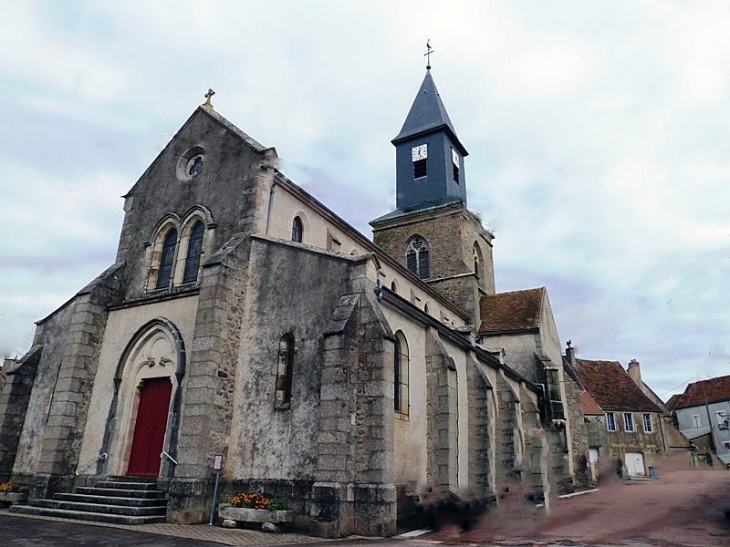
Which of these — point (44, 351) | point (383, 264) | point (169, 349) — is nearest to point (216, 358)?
point (169, 349)

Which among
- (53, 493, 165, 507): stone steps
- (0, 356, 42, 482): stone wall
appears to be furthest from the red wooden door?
(0, 356, 42, 482): stone wall

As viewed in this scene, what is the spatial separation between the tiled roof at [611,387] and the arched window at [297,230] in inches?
1194

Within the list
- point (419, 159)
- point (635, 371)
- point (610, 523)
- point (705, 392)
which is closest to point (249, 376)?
point (610, 523)

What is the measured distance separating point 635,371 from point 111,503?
45379 mm

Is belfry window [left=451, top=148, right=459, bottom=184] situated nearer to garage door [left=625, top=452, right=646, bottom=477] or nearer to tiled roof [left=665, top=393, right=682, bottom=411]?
garage door [left=625, top=452, right=646, bottom=477]

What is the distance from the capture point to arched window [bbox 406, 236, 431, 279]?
29516mm

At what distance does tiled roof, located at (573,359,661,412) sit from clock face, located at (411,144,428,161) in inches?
790

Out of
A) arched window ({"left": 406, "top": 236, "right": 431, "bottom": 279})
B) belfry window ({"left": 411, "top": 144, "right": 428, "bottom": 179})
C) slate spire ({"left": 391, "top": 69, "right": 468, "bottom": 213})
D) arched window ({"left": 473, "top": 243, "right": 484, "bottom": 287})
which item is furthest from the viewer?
belfry window ({"left": 411, "top": 144, "right": 428, "bottom": 179})

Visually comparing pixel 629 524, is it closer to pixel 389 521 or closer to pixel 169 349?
pixel 389 521

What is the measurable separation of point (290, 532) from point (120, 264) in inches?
405

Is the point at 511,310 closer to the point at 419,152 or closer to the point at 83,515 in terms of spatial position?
the point at 419,152

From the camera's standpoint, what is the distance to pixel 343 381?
1093 centimetres

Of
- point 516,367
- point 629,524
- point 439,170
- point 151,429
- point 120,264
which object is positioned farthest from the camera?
point 439,170

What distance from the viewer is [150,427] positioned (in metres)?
14.2
